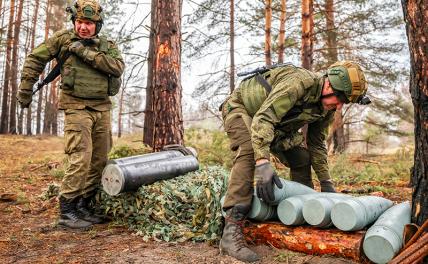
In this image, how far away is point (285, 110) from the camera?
3.37 metres

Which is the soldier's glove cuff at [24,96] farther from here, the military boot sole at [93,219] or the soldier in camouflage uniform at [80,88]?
the military boot sole at [93,219]

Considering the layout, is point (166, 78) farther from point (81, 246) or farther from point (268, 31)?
point (268, 31)

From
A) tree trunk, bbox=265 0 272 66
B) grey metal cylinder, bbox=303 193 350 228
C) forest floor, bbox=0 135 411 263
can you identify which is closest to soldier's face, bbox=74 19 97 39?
forest floor, bbox=0 135 411 263

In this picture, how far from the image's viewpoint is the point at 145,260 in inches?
129

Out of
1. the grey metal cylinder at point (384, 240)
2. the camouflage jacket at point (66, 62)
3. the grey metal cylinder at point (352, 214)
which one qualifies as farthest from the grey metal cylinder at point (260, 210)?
the camouflage jacket at point (66, 62)

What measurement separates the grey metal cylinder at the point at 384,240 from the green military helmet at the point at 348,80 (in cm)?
110

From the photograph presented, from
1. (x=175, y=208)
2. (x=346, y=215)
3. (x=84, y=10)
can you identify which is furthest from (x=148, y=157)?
(x=346, y=215)

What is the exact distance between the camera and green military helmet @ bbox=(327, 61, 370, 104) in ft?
11.0

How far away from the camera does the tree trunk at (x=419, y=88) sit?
107 inches

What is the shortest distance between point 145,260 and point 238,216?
0.89 m

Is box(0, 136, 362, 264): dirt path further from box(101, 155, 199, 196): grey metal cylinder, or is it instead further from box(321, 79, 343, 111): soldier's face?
box(321, 79, 343, 111): soldier's face

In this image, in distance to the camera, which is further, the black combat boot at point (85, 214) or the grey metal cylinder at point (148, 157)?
the black combat boot at point (85, 214)

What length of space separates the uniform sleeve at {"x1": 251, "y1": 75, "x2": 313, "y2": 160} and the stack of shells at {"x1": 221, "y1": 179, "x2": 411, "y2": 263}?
1.60ft

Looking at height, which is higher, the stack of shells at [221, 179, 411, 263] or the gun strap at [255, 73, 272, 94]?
the gun strap at [255, 73, 272, 94]
